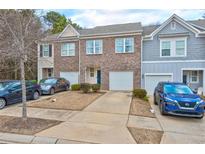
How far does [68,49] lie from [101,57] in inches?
163

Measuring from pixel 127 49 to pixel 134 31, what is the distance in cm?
189

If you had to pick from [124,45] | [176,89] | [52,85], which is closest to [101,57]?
[124,45]

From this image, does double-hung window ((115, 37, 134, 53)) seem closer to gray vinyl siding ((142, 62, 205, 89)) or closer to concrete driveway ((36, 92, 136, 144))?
gray vinyl siding ((142, 62, 205, 89))

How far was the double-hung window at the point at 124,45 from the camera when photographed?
17.8 m

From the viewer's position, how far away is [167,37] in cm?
1695

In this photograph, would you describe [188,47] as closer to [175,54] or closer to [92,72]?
[175,54]

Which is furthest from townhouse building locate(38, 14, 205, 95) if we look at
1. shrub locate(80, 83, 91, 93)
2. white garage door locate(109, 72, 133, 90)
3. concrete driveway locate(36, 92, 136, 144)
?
concrete driveway locate(36, 92, 136, 144)

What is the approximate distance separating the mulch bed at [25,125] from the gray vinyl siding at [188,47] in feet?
42.4

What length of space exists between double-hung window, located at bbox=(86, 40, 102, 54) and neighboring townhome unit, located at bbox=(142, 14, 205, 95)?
15.2ft

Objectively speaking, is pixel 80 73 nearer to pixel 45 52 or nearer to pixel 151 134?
pixel 45 52

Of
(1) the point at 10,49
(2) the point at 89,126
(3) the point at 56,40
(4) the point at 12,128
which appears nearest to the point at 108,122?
(2) the point at 89,126

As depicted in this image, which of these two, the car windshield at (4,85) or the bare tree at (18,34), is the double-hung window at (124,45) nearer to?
the car windshield at (4,85)

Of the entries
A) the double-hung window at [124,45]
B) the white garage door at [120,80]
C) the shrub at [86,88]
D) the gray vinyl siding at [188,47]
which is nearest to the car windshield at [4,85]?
the shrub at [86,88]

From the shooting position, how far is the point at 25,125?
6824 millimetres
